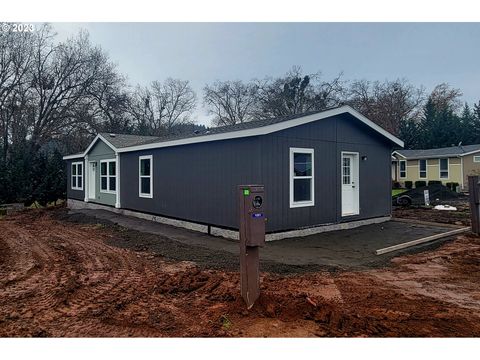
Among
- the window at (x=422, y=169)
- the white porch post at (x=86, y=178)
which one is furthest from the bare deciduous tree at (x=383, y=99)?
the white porch post at (x=86, y=178)

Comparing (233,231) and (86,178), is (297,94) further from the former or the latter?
(233,231)

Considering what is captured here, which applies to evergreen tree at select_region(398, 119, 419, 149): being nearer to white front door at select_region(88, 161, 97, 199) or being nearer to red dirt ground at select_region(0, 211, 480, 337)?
white front door at select_region(88, 161, 97, 199)

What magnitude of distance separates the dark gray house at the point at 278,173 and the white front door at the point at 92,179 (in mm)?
3978

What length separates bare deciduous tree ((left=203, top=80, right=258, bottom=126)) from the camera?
37969 millimetres

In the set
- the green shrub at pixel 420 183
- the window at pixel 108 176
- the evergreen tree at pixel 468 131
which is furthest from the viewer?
the evergreen tree at pixel 468 131

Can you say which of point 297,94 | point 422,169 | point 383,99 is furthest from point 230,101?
Answer: point 422,169

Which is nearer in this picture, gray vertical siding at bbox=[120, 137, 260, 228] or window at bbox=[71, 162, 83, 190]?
gray vertical siding at bbox=[120, 137, 260, 228]

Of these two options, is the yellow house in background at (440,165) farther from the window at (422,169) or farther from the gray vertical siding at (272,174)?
the gray vertical siding at (272,174)

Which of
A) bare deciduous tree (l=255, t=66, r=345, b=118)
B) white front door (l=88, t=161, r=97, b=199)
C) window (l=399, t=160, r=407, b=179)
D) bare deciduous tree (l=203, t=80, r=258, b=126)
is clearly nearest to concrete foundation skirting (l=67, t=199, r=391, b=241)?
white front door (l=88, t=161, r=97, b=199)

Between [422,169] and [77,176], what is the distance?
25.1 m

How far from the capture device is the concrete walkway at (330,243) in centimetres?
623

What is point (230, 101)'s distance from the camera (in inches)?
1538

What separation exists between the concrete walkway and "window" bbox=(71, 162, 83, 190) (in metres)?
7.65

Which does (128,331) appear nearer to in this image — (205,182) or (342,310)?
(342,310)
